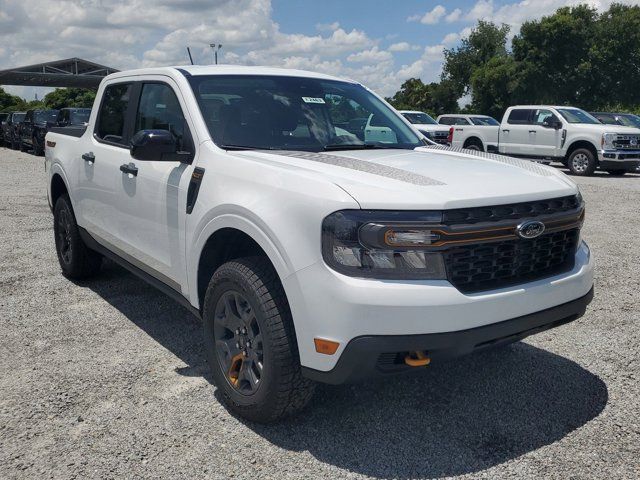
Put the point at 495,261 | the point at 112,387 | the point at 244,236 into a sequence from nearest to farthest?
1. the point at 495,261
2. the point at 244,236
3. the point at 112,387

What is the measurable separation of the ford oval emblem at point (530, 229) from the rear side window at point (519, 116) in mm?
16888

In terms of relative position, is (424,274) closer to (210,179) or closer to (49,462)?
(210,179)

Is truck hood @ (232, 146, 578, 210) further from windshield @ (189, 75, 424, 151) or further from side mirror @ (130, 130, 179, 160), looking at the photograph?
side mirror @ (130, 130, 179, 160)

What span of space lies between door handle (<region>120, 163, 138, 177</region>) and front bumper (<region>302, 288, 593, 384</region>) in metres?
2.04

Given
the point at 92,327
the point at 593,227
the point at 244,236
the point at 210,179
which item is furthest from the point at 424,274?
the point at 593,227

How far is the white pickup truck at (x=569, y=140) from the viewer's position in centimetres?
1698

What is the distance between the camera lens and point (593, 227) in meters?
9.18

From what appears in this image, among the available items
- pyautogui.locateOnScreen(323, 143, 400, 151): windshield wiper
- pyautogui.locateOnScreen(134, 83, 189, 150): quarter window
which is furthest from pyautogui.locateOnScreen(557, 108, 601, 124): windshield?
pyautogui.locateOnScreen(134, 83, 189, 150): quarter window

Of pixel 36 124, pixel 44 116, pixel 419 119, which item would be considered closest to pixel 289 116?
pixel 419 119

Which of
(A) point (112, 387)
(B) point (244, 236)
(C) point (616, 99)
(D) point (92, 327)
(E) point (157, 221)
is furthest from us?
(C) point (616, 99)

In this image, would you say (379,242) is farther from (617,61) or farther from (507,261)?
(617,61)

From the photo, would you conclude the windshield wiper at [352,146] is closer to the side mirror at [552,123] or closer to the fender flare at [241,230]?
the fender flare at [241,230]

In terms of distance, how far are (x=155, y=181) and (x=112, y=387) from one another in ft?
4.14

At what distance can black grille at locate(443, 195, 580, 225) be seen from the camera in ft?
9.36
